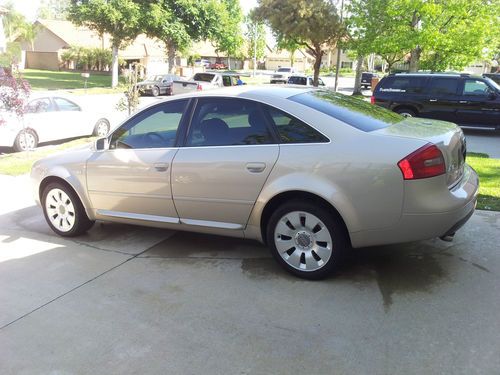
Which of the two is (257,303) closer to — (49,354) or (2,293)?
(49,354)

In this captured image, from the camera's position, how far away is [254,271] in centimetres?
433

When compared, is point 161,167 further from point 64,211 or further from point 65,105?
point 65,105

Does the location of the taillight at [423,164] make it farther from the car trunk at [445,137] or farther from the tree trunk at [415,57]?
the tree trunk at [415,57]

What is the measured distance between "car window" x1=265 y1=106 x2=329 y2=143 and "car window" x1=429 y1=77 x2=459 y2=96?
10691 millimetres

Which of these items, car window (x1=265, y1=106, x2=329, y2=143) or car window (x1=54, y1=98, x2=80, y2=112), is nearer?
car window (x1=265, y1=106, x2=329, y2=143)

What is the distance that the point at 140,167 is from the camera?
4676 mm

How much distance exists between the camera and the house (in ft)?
181

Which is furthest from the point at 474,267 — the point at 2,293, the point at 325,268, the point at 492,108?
the point at 492,108

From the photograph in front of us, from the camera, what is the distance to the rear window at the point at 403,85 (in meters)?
13.6

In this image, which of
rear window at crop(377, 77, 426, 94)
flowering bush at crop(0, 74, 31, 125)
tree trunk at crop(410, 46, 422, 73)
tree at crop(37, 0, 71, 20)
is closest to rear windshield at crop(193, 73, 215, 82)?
tree trunk at crop(410, 46, 422, 73)

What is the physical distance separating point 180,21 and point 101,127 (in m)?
22.4

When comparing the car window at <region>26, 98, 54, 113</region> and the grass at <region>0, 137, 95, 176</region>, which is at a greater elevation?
the car window at <region>26, 98, 54, 113</region>

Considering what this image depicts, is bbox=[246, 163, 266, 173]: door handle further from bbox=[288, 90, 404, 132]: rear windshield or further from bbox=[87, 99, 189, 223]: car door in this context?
bbox=[87, 99, 189, 223]: car door

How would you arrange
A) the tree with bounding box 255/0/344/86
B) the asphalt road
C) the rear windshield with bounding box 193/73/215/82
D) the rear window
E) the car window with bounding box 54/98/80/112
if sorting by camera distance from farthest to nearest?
1. the tree with bounding box 255/0/344/86
2. the rear windshield with bounding box 193/73/215/82
3. the rear window
4. the car window with bounding box 54/98/80/112
5. the asphalt road
